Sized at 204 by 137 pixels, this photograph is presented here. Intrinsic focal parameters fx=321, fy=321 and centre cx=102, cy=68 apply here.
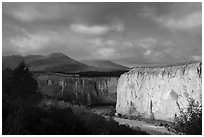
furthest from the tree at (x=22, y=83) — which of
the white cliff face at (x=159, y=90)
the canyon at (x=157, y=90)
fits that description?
the white cliff face at (x=159, y=90)

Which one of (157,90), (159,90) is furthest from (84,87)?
(159,90)

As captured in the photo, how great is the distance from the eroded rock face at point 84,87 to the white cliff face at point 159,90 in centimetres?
1429

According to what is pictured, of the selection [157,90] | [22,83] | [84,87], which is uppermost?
[22,83]

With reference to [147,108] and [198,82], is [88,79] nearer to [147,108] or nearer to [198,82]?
[147,108]

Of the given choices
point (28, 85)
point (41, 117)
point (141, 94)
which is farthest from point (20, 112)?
point (141, 94)

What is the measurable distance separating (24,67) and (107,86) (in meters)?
48.8

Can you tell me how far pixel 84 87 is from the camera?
6169 cm

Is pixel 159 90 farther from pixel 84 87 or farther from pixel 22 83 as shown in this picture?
pixel 22 83

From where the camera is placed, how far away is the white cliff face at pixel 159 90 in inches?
1275

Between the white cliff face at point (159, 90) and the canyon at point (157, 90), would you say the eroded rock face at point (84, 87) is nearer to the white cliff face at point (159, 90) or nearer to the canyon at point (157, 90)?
the canyon at point (157, 90)

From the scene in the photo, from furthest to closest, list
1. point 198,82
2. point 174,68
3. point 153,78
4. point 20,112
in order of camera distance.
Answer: point 153,78 → point 174,68 → point 198,82 → point 20,112

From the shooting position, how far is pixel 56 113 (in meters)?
9.15

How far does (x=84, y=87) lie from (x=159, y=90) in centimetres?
2631

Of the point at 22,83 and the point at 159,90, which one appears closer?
the point at 22,83
